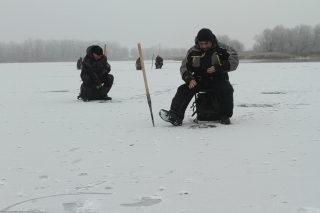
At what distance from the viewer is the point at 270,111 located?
Result: 20.2 ft

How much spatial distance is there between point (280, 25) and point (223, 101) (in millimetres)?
109791

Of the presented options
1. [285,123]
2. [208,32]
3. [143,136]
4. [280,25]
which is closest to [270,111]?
[285,123]

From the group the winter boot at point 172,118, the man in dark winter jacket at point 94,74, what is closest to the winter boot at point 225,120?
the winter boot at point 172,118

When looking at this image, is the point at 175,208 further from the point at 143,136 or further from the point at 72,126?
the point at 72,126

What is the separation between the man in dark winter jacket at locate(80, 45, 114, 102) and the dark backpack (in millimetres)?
3379

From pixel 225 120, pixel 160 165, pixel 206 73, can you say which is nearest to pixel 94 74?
pixel 206 73

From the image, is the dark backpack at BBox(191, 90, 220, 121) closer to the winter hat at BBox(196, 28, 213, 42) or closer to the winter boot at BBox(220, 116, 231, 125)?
the winter boot at BBox(220, 116, 231, 125)

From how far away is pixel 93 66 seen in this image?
8.33 meters

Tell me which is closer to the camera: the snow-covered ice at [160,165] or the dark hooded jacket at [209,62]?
the snow-covered ice at [160,165]

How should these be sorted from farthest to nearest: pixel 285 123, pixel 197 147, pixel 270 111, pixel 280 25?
pixel 280 25
pixel 270 111
pixel 285 123
pixel 197 147

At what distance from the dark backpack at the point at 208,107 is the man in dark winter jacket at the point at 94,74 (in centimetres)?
338

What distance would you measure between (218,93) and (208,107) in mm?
222

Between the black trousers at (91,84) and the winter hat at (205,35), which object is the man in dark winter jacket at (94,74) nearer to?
the black trousers at (91,84)

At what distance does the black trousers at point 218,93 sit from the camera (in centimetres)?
510
